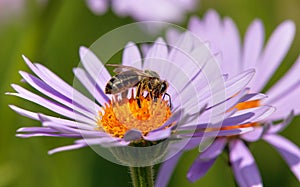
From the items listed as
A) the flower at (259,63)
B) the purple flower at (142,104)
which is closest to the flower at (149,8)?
the flower at (259,63)

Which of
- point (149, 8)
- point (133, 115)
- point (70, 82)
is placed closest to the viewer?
point (133, 115)

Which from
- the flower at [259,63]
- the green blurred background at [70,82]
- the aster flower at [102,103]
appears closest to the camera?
the aster flower at [102,103]

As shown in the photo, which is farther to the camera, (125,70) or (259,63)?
(259,63)

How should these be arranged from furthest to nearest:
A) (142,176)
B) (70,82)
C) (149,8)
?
(149,8) < (70,82) < (142,176)

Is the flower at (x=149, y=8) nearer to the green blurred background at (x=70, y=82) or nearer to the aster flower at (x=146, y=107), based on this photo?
the green blurred background at (x=70, y=82)

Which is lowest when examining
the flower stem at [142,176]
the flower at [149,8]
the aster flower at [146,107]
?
the flower stem at [142,176]

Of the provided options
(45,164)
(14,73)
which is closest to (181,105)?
(45,164)

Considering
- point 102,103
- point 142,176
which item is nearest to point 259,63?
point 102,103

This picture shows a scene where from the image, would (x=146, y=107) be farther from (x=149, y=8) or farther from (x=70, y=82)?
(x=149, y=8)
